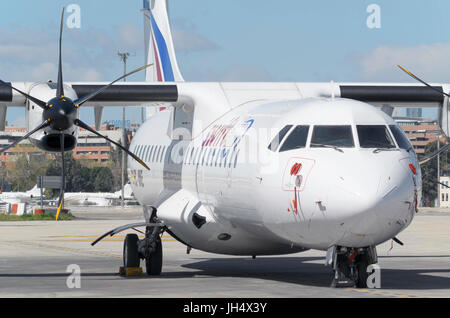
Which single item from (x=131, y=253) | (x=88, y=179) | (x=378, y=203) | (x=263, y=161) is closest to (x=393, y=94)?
(x=263, y=161)

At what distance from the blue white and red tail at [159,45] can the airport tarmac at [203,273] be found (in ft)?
15.6

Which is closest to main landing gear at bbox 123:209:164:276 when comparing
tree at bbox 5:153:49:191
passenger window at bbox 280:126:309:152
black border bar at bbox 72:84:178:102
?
black border bar at bbox 72:84:178:102

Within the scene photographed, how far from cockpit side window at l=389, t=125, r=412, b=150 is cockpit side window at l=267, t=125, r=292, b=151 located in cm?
160

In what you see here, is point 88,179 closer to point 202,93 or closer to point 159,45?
point 159,45

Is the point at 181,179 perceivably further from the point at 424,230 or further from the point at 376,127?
the point at 424,230

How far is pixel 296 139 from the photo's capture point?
44.0ft

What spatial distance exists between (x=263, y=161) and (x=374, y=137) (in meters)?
1.79

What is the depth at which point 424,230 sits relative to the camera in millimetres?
37094

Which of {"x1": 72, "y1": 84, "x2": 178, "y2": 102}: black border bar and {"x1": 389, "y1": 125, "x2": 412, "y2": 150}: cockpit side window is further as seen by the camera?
{"x1": 72, "y1": 84, "x2": 178, "y2": 102}: black border bar

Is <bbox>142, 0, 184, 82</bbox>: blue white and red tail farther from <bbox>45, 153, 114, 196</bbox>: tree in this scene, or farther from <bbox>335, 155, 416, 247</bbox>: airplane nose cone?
<bbox>45, 153, 114, 196</bbox>: tree

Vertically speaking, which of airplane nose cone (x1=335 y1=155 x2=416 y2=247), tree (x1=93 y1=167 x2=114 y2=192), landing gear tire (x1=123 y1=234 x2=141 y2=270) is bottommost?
tree (x1=93 y1=167 x2=114 y2=192)

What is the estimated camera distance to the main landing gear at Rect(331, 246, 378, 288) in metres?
13.2

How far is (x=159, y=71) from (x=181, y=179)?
5990 millimetres
